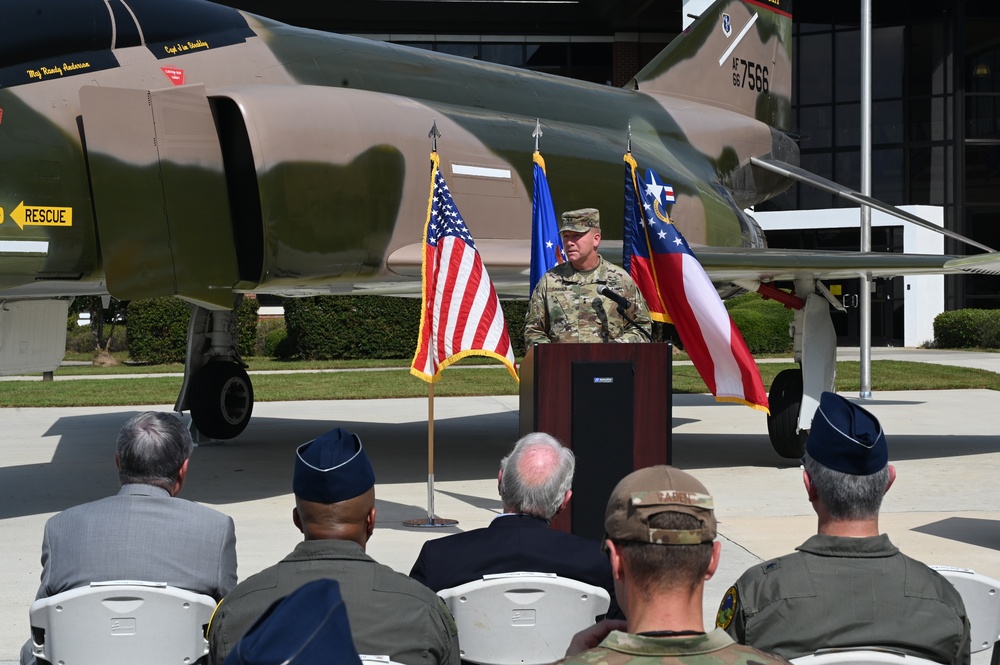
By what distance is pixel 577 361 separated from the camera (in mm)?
6602

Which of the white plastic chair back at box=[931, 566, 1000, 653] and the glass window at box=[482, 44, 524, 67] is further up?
the glass window at box=[482, 44, 524, 67]

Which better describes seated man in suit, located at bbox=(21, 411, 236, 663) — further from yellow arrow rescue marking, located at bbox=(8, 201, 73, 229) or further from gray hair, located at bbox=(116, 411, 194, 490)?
yellow arrow rescue marking, located at bbox=(8, 201, 73, 229)

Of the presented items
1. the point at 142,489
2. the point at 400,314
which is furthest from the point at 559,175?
the point at 400,314

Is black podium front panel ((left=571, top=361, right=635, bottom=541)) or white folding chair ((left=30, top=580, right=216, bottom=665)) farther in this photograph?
black podium front panel ((left=571, top=361, right=635, bottom=541))

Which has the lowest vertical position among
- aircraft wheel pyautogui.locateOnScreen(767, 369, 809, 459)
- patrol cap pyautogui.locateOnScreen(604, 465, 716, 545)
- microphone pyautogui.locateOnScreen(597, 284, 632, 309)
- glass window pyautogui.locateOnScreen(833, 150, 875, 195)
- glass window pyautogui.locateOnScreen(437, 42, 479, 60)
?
aircraft wheel pyautogui.locateOnScreen(767, 369, 809, 459)

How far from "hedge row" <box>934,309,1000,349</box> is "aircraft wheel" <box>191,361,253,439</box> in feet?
87.5

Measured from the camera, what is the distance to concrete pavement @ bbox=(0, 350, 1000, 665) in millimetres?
7136

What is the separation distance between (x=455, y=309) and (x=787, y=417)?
4506 mm

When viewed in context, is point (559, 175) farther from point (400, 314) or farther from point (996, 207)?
point (996, 207)

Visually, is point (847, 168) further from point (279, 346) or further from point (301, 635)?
point (301, 635)

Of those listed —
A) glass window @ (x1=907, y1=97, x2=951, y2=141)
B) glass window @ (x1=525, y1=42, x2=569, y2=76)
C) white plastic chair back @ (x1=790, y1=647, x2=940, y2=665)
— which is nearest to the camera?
white plastic chair back @ (x1=790, y1=647, x2=940, y2=665)

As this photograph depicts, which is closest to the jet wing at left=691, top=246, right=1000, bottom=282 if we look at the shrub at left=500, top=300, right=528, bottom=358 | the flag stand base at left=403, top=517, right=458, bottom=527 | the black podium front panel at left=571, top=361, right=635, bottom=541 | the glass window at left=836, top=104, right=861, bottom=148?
the flag stand base at left=403, top=517, right=458, bottom=527

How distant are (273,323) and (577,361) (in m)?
28.3

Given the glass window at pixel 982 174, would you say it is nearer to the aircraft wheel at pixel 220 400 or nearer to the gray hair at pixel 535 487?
the aircraft wheel at pixel 220 400
